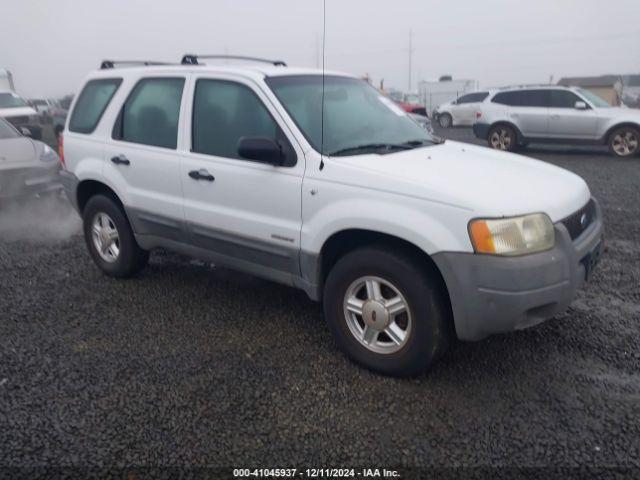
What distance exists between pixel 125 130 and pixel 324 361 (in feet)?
8.65

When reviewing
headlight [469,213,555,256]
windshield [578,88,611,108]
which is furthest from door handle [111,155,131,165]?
windshield [578,88,611,108]

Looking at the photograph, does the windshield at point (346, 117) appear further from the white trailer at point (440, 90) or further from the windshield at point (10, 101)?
the white trailer at point (440, 90)

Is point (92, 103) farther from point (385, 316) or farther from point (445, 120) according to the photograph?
point (445, 120)

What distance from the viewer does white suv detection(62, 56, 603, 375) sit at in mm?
2947

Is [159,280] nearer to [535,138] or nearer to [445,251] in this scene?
[445,251]

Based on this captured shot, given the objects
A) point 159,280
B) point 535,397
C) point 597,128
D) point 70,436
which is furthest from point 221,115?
point 597,128

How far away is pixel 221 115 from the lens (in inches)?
158

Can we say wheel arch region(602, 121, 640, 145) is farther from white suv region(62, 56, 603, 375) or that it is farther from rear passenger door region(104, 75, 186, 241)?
rear passenger door region(104, 75, 186, 241)

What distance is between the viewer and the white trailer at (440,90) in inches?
1448

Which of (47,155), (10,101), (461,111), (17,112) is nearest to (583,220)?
(47,155)

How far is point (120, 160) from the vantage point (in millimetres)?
4598

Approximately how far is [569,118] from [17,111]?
15.4 m

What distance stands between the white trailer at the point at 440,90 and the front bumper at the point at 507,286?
35.3 m

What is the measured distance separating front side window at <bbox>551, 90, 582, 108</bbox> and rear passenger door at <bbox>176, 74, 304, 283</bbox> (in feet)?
38.2
